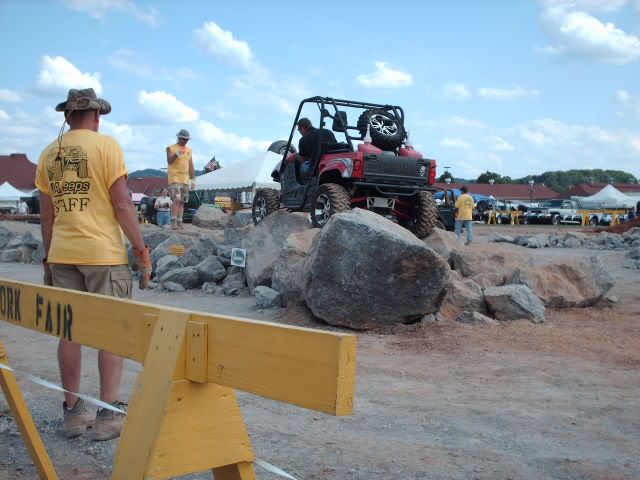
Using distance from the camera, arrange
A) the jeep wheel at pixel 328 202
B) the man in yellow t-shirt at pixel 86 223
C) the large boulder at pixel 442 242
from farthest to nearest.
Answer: the jeep wheel at pixel 328 202 < the large boulder at pixel 442 242 < the man in yellow t-shirt at pixel 86 223

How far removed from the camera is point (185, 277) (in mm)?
9961

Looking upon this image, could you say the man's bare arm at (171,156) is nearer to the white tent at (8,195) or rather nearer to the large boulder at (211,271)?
the large boulder at (211,271)

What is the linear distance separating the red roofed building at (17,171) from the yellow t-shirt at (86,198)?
6186cm

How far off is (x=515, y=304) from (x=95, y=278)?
4892 millimetres

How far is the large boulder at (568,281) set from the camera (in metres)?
8.19

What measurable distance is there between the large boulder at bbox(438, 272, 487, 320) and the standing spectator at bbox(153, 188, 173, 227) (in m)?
7.68

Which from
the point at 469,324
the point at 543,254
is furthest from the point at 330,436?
the point at 543,254

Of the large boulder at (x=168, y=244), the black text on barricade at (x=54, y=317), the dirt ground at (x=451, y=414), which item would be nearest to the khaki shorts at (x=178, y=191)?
the large boulder at (x=168, y=244)

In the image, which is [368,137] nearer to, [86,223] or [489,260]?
[489,260]

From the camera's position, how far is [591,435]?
3.96 m

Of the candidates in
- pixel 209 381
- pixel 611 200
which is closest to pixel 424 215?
pixel 209 381

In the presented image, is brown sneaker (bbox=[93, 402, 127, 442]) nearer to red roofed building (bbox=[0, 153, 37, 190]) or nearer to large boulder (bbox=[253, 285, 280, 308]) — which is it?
large boulder (bbox=[253, 285, 280, 308])

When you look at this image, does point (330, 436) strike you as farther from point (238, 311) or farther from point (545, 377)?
point (238, 311)

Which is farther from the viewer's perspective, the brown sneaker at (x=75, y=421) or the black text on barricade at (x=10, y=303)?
the brown sneaker at (x=75, y=421)
